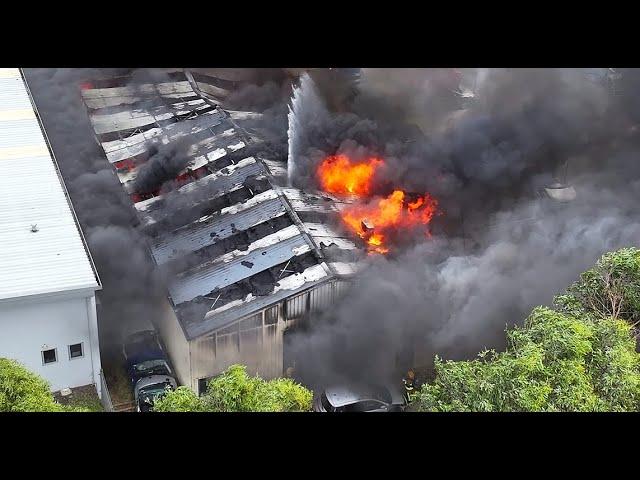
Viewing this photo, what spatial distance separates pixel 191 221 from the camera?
46.9 ft

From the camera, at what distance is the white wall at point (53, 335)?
11.1m

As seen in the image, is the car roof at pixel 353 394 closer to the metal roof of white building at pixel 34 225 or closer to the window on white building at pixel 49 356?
the metal roof of white building at pixel 34 225

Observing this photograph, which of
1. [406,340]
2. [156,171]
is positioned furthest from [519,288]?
[156,171]

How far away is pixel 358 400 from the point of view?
1185 cm

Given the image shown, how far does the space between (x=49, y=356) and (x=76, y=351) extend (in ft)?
1.57

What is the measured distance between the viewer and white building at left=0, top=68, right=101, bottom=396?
1111 centimetres

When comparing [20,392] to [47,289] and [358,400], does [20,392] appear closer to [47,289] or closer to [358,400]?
[47,289]

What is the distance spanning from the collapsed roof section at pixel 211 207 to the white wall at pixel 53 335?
180 centimetres

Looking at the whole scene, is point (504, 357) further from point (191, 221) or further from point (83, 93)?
point (83, 93)

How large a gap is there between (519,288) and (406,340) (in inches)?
134

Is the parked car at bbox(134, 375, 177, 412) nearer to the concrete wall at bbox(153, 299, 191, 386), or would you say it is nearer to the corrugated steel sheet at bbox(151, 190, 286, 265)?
the concrete wall at bbox(153, 299, 191, 386)

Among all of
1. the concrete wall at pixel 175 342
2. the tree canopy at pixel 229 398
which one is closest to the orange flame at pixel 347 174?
the concrete wall at pixel 175 342

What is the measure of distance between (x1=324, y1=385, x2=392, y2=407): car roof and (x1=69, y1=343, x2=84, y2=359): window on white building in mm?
4783

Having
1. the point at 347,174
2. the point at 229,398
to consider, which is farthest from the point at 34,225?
the point at 347,174
